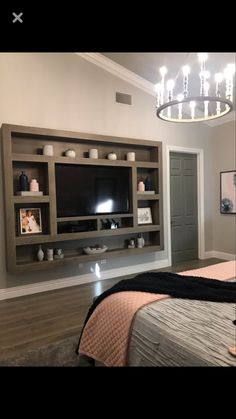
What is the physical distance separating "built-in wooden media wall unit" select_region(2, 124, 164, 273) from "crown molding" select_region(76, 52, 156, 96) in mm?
907

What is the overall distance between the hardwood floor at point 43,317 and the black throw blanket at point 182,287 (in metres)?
0.76

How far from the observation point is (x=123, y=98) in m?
3.95

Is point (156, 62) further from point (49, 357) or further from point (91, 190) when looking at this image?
point (49, 357)

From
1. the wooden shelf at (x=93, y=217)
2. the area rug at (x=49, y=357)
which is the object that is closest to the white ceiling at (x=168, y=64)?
the wooden shelf at (x=93, y=217)

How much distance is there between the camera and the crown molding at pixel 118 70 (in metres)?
3.62

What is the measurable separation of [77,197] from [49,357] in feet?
6.58

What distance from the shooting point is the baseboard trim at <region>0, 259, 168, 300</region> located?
3.23 metres

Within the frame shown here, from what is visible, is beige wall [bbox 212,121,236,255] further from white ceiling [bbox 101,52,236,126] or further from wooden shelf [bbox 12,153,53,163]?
wooden shelf [bbox 12,153,53,163]
